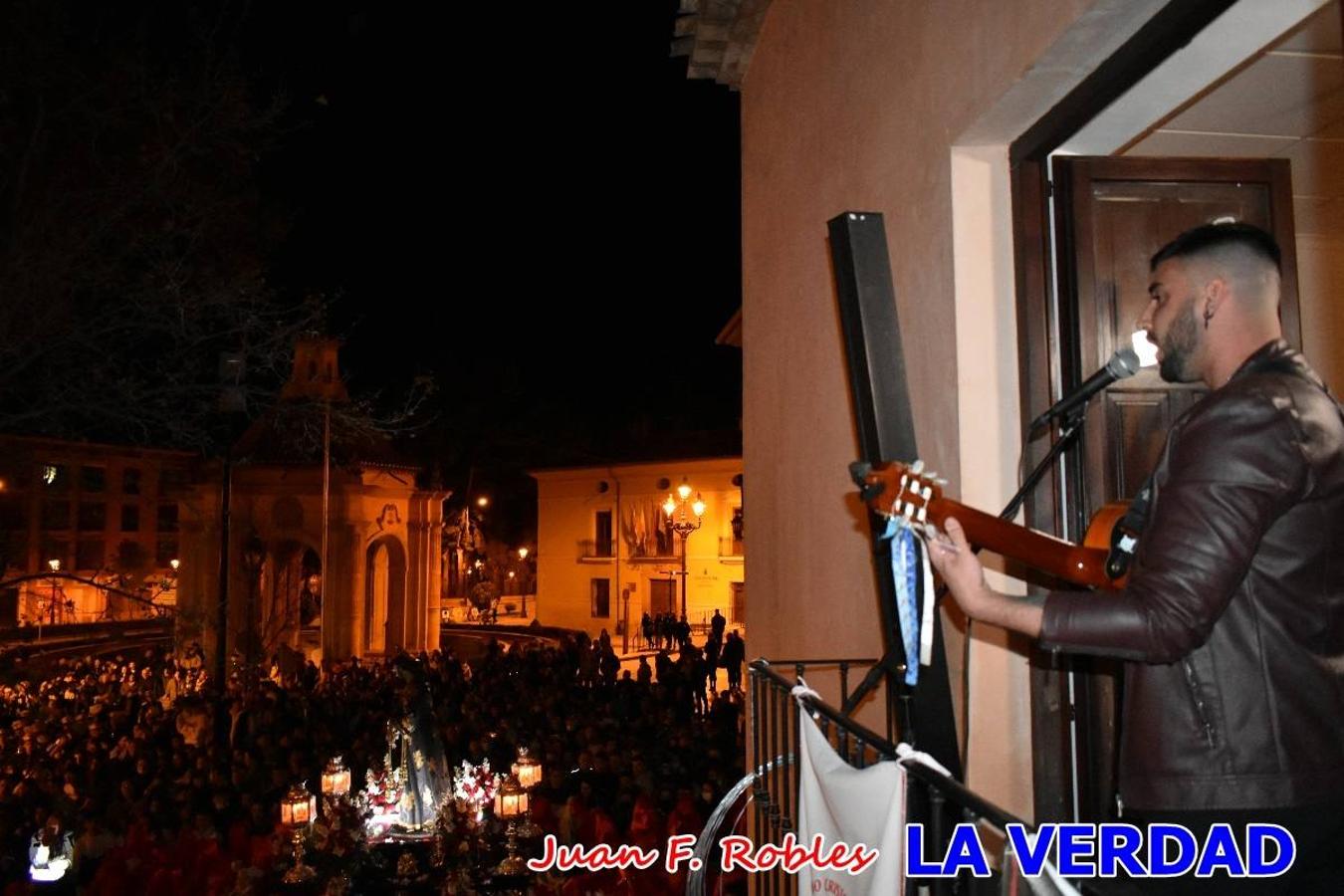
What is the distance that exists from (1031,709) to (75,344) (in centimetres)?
1075

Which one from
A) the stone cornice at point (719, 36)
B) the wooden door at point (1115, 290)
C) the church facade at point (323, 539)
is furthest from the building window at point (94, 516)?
the wooden door at point (1115, 290)

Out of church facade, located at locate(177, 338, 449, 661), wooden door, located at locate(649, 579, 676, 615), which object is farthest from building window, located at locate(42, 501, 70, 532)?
wooden door, located at locate(649, 579, 676, 615)

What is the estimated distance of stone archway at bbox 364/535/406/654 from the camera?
102 ft

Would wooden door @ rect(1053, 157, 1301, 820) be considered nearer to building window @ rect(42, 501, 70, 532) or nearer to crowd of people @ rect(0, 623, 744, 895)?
crowd of people @ rect(0, 623, 744, 895)

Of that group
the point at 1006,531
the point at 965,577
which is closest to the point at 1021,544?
the point at 1006,531

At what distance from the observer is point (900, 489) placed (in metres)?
2.48

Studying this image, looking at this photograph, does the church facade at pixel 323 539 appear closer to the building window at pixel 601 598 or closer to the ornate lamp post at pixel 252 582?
the ornate lamp post at pixel 252 582

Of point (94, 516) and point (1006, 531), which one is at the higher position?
point (94, 516)

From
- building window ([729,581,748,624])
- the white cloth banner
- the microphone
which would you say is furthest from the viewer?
building window ([729,581,748,624])

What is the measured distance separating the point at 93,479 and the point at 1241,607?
64200 millimetres

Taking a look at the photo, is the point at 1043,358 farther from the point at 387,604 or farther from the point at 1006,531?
the point at 387,604

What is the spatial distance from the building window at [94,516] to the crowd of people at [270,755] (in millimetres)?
45055

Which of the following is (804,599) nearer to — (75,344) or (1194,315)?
(1194,315)

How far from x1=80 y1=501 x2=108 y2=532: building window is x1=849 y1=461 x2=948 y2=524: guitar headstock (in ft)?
217
